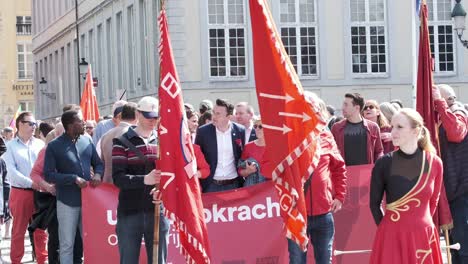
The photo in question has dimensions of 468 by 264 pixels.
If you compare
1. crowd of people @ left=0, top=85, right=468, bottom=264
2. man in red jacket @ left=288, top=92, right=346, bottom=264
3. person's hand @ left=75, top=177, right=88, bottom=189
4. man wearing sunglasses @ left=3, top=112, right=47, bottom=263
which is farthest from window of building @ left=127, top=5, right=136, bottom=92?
man in red jacket @ left=288, top=92, right=346, bottom=264

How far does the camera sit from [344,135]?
1233cm

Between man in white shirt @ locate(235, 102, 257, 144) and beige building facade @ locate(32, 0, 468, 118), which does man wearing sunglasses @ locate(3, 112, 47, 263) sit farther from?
beige building facade @ locate(32, 0, 468, 118)

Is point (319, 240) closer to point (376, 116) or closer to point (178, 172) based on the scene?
point (178, 172)

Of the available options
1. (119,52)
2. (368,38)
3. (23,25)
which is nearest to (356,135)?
(368,38)

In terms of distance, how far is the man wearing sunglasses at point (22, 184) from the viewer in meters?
13.8

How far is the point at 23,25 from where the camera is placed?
79.1m

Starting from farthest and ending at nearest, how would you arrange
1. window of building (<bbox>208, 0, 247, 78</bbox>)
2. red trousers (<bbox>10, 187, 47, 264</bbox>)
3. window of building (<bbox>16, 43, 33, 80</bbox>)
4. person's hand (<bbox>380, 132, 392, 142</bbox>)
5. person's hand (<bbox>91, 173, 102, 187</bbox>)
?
window of building (<bbox>16, 43, 33, 80</bbox>) → window of building (<bbox>208, 0, 247, 78</bbox>) → red trousers (<bbox>10, 187, 47, 264</bbox>) → person's hand (<bbox>380, 132, 392, 142</bbox>) → person's hand (<bbox>91, 173, 102, 187</bbox>)

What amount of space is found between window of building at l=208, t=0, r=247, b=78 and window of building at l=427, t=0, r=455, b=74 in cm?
592

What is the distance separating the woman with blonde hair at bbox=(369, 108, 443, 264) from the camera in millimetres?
8352

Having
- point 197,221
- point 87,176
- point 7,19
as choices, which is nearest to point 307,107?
point 197,221

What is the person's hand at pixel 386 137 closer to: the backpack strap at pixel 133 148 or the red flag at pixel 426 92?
the red flag at pixel 426 92

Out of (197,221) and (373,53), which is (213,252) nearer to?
(197,221)

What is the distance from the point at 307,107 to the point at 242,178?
11.9 feet

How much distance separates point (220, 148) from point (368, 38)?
22.4 metres
